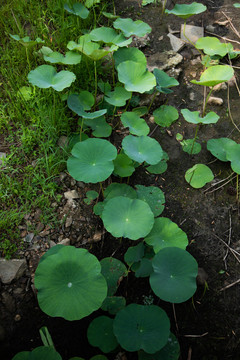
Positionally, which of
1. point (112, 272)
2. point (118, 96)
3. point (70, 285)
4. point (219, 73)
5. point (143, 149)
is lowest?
point (112, 272)

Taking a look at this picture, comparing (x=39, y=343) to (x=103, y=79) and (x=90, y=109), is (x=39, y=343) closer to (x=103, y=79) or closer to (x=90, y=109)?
(x=90, y=109)

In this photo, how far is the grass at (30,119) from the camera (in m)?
1.95

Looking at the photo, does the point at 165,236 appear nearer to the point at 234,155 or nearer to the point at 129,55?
the point at 234,155

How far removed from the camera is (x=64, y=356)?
60.5 inches

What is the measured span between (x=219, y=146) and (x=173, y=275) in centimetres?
111

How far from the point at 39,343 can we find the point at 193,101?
6.73 feet

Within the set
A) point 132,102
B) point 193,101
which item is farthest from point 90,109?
point 193,101

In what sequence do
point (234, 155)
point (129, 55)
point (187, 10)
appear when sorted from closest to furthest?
point (234, 155), point (129, 55), point (187, 10)

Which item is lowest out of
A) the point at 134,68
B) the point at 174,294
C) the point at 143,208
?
the point at 174,294

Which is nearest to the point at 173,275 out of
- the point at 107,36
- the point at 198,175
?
the point at 198,175

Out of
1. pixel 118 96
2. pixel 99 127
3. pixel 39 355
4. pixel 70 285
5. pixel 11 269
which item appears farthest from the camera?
pixel 118 96

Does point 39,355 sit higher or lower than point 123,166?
lower

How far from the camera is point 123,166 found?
2.06 meters

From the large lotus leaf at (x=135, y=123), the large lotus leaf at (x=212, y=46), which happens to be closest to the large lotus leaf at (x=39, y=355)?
the large lotus leaf at (x=135, y=123)
